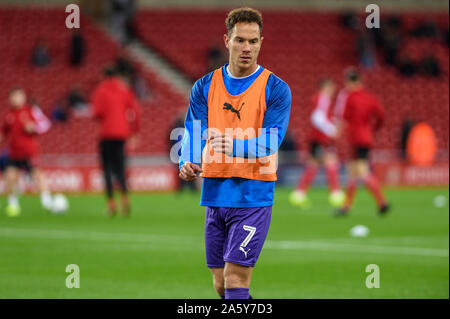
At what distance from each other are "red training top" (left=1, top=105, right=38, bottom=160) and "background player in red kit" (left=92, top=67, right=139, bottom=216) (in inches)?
66.8

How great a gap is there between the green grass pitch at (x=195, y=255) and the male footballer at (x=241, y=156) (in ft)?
8.49

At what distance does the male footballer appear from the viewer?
20.4 ft

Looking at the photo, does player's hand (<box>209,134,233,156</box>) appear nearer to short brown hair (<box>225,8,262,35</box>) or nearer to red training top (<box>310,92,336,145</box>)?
short brown hair (<box>225,8,262,35</box>)

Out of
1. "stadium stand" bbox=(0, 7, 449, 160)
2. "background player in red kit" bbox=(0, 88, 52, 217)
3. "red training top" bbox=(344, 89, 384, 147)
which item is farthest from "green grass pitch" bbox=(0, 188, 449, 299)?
"stadium stand" bbox=(0, 7, 449, 160)

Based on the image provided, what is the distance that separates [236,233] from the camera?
6246 millimetres

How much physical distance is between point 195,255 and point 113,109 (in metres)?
6.11

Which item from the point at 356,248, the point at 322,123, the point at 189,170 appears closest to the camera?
the point at 189,170

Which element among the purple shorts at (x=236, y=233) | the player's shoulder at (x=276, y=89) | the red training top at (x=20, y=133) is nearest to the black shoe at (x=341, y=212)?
the red training top at (x=20, y=133)

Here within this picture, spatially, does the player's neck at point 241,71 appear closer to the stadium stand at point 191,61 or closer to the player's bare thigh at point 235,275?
the player's bare thigh at point 235,275

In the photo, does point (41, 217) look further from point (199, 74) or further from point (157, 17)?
point (157, 17)

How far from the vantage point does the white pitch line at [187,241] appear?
485 inches
